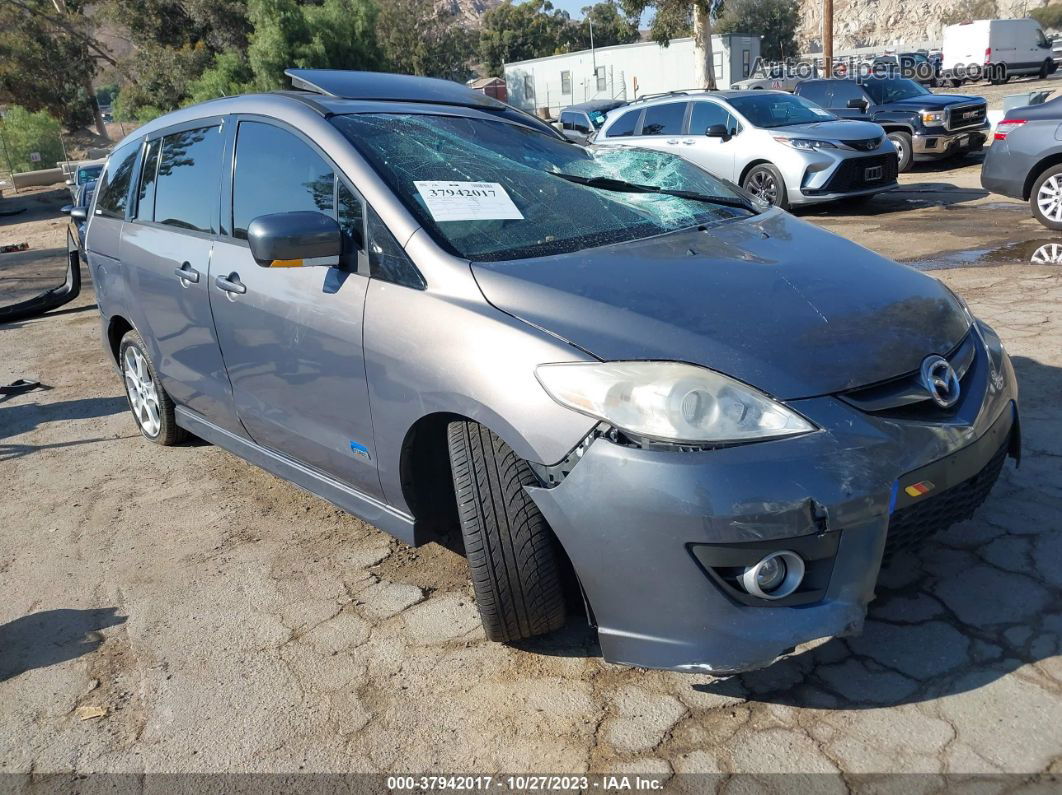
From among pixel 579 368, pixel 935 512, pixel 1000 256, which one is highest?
pixel 579 368

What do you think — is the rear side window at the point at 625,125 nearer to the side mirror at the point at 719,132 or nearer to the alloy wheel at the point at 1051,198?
the side mirror at the point at 719,132

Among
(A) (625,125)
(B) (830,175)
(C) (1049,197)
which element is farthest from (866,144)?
(A) (625,125)

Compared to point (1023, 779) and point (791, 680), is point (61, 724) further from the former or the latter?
point (1023, 779)

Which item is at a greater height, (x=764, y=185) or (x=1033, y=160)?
(x=1033, y=160)

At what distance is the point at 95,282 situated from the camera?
5.03 meters

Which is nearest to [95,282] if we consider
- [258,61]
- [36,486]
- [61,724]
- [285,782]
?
[36,486]

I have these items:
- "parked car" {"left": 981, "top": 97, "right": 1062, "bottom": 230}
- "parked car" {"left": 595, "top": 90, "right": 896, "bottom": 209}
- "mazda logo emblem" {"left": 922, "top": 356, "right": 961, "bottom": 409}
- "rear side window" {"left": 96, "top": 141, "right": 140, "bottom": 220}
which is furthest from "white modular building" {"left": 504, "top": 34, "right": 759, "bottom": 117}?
"mazda logo emblem" {"left": 922, "top": 356, "right": 961, "bottom": 409}

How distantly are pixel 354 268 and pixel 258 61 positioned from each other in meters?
36.3

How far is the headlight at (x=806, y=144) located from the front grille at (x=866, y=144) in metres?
0.23

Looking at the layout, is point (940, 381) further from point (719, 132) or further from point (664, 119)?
point (664, 119)

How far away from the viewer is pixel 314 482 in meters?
3.45

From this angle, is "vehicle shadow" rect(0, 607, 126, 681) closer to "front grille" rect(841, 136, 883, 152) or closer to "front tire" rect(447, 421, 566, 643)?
"front tire" rect(447, 421, 566, 643)

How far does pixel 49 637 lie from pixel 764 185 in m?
10.1

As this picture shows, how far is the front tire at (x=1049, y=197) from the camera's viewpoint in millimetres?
8508
